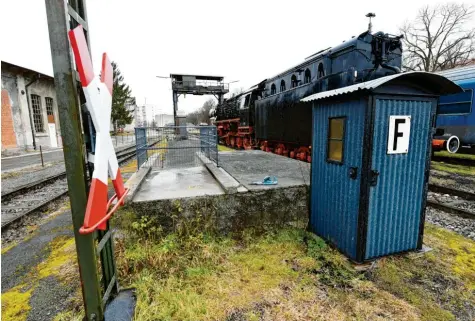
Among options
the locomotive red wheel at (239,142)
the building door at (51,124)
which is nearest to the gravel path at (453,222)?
the locomotive red wheel at (239,142)


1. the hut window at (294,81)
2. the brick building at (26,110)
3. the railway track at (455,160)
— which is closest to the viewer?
the hut window at (294,81)

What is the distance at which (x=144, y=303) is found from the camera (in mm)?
2912

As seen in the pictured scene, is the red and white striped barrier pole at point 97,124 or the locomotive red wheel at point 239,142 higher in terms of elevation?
the red and white striped barrier pole at point 97,124

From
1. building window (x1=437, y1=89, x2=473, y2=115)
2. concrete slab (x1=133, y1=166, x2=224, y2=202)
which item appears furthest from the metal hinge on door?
building window (x1=437, y1=89, x2=473, y2=115)

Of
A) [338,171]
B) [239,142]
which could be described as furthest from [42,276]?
[239,142]

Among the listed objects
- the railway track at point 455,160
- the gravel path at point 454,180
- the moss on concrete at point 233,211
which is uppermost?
the moss on concrete at point 233,211

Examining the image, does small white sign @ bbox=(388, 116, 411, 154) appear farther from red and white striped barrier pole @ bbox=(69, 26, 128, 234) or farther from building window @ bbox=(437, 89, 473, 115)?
building window @ bbox=(437, 89, 473, 115)

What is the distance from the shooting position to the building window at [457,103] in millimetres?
10133

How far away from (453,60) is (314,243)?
35382 mm

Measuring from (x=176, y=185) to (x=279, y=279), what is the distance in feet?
8.85

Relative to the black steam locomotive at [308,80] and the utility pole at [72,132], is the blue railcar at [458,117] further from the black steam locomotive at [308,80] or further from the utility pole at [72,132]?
the utility pole at [72,132]

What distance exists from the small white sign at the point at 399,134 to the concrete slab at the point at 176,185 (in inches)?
106

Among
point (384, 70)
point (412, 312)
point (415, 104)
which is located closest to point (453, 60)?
point (384, 70)

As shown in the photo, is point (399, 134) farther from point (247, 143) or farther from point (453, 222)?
point (247, 143)
